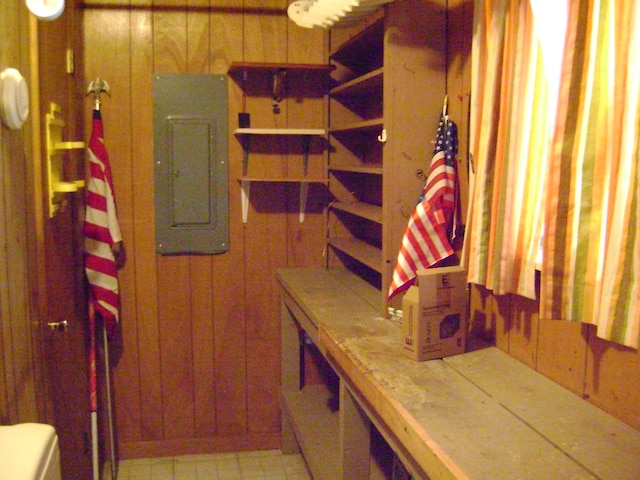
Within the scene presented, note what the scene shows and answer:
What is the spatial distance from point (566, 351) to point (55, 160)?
1.78 metres

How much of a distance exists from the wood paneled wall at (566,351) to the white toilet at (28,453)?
4.06ft

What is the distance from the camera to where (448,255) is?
2207 millimetres

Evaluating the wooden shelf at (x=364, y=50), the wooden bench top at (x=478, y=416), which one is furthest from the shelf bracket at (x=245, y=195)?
the wooden bench top at (x=478, y=416)

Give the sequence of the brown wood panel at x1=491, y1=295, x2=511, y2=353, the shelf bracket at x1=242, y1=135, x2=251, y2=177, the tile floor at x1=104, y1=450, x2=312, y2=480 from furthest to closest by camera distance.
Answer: the shelf bracket at x1=242, y1=135, x2=251, y2=177 < the tile floor at x1=104, y1=450, x2=312, y2=480 < the brown wood panel at x1=491, y1=295, x2=511, y2=353

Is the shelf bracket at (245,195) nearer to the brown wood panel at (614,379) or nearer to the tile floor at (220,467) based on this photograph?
the tile floor at (220,467)

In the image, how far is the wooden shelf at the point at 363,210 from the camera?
99.0 inches

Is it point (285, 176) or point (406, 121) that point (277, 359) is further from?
point (406, 121)

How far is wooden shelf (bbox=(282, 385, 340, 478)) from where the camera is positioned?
259 cm

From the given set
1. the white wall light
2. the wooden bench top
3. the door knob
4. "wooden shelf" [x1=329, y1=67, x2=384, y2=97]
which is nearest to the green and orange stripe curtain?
the wooden bench top

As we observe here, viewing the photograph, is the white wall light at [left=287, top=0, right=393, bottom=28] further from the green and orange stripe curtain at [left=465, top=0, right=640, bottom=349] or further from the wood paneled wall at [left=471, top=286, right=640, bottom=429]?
the wood paneled wall at [left=471, top=286, right=640, bottom=429]

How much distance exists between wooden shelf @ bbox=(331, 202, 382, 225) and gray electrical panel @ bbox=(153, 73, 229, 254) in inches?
24.0

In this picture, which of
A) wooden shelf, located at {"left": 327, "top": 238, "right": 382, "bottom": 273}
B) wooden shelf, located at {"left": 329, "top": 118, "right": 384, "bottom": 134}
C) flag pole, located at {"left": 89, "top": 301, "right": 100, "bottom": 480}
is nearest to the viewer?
wooden shelf, located at {"left": 329, "top": 118, "right": 384, "bottom": 134}

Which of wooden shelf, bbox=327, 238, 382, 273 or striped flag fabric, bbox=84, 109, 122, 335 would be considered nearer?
wooden shelf, bbox=327, 238, 382, 273

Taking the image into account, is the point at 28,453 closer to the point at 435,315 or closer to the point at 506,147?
the point at 435,315
